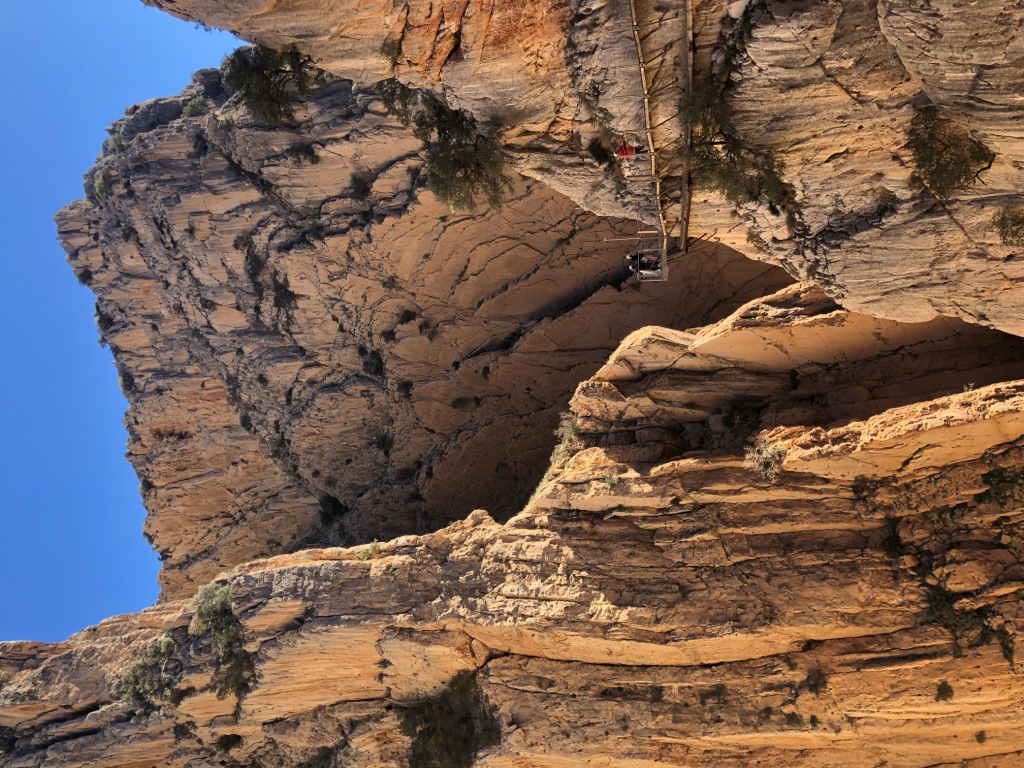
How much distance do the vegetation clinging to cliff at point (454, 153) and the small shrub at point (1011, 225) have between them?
6.98 metres

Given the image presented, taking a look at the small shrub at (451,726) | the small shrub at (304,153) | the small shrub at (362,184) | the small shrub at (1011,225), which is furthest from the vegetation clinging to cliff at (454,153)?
the small shrub at (451,726)

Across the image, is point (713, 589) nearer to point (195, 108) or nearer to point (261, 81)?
point (261, 81)

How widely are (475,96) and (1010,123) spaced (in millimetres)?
6561

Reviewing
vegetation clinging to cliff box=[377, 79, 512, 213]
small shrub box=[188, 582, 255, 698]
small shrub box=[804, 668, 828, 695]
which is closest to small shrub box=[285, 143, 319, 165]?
vegetation clinging to cliff box=[377, 79, 512, 213]

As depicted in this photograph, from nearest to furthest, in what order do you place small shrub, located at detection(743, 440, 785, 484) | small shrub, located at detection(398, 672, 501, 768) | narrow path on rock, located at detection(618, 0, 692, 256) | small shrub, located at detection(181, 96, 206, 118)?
narrow path on rock, located at detection(618, 0, 692, 256)
small shrub, located at detection(743, 440, 785, 484)
small shrub, located at detection(398, 672, 501, 768)
small shrub, located at detection(181, 96, 206, 118)

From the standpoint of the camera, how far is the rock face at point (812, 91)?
26.7 feet

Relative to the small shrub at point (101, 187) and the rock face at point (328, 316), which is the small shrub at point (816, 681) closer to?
the rock face at point (328, 316)

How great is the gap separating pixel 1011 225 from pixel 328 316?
19.3 metres

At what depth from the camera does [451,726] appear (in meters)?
17.6

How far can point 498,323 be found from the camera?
904 inches

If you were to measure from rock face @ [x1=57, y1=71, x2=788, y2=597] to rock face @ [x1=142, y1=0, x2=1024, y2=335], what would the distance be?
9.86 meters

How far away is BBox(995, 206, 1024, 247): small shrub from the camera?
895 cm

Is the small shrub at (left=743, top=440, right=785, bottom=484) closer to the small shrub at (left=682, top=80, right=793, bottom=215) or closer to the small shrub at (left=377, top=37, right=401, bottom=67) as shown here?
the small shrub at (left=682, top=80, right=793, bottom=215)

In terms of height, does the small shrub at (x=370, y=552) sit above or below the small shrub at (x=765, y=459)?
above
